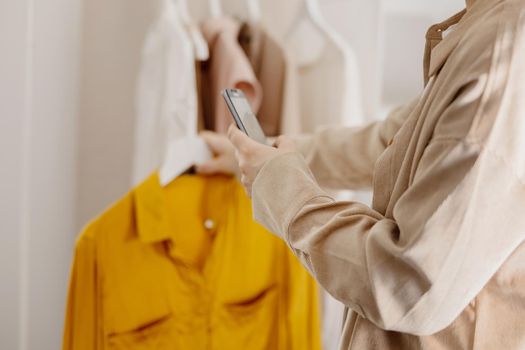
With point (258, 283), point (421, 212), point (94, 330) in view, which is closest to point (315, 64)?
point (258, 283)

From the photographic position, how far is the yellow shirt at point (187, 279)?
39.9 inches

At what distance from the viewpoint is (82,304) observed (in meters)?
1.00

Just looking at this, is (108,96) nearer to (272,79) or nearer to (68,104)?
(68,104)

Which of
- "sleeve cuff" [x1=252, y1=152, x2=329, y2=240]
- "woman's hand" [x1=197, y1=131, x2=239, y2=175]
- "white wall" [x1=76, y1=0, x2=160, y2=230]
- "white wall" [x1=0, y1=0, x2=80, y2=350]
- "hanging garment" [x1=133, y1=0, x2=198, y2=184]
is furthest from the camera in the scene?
"white wall" [x1=76, y1=0, x2=160, y2=230]

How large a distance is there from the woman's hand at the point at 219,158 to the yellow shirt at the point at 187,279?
0.10 ft

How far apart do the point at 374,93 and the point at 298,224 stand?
80 cm

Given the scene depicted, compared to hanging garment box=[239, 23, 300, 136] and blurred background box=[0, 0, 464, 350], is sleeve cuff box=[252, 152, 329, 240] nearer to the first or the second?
blurred background box=[0, 0, 464, 350]

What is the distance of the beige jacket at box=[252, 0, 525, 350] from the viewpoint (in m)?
0.53

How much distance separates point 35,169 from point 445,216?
743 millimetres

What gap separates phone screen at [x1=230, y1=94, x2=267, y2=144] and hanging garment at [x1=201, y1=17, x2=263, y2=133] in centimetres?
38

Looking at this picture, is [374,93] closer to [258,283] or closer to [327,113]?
[327,113]

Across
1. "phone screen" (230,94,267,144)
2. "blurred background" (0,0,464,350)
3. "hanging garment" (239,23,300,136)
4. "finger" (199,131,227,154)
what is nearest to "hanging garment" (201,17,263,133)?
"hanging garment" (239,23,300,136)

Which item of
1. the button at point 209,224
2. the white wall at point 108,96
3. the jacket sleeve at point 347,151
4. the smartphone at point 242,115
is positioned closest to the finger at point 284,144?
the smartphone at point 242,115

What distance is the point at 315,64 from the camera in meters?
1.35
